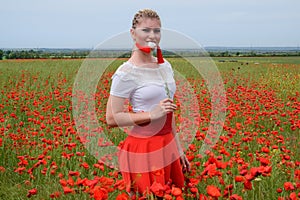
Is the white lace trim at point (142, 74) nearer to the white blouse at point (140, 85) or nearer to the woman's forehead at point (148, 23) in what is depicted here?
the white blouse at point (140, 85)

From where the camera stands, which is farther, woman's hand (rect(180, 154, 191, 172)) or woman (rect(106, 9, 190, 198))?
woman's hand (rect(180, 154, 191, 172))

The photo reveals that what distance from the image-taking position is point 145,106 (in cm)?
207

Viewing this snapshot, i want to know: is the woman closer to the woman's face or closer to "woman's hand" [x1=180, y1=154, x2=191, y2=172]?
the woman's face

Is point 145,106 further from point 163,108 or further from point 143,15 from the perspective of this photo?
point 143,15

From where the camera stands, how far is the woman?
6.59 ft

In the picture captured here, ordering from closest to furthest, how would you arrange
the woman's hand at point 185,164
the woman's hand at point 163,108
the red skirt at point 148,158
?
the woman's hand at point 163,108 < the red skirt at point 148,158 < the woman's hand at point 185,164

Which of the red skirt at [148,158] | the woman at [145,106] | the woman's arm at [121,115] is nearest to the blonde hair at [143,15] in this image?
the woman at [145,106]

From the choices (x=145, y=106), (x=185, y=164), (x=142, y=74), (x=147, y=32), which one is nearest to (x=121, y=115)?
(x=145, y=106)

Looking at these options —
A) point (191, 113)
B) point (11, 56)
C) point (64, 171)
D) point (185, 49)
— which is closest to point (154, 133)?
point (185, 49)

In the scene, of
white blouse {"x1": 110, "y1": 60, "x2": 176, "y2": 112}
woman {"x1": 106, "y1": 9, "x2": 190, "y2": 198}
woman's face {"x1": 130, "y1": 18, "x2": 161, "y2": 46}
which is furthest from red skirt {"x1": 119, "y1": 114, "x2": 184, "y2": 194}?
woman's face {"x1": 130, "y1": 18, "x2": 161, "y2": 46}

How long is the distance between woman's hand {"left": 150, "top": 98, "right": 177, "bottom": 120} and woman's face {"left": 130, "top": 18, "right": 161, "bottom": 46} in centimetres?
31

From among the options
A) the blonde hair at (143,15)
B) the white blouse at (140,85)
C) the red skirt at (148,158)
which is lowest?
the red skirt at (148,158)

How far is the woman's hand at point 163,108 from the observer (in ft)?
6.29

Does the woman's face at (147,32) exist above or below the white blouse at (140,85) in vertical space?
above
